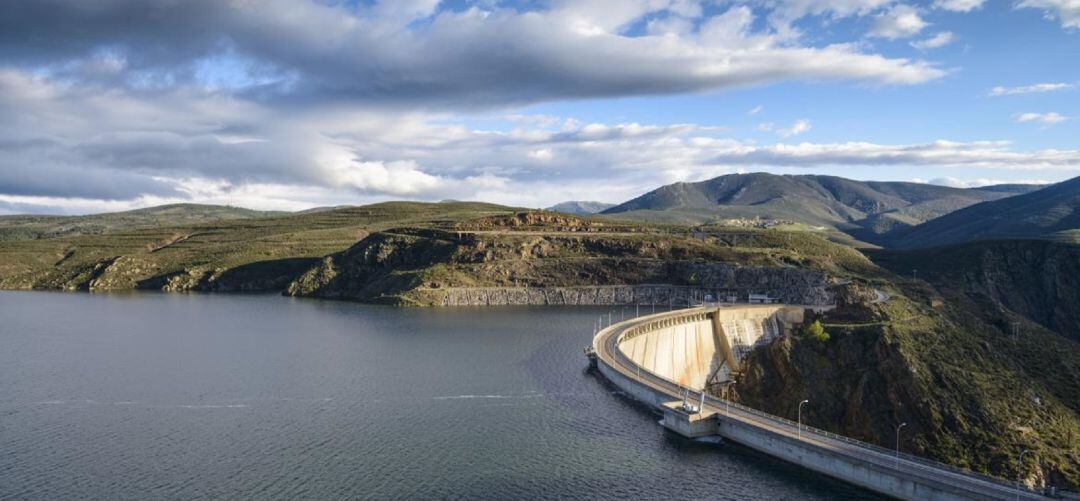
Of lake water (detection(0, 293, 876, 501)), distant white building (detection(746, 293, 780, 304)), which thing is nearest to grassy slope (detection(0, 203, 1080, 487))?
distant white building (detection(746, 293, 780, 304))

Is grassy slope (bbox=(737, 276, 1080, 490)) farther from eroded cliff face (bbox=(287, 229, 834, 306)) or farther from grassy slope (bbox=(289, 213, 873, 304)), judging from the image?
grassy slope (bbox=(289, 213, 873, 304))

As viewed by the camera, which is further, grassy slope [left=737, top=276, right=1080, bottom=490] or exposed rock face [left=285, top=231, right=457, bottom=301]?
exposed rock face [left=285, top=231, right=457, bottom=301]

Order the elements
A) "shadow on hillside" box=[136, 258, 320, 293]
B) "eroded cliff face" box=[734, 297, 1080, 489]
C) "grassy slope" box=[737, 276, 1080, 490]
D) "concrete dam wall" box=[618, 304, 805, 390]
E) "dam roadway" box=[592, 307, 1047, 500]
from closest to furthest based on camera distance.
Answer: "dam roadway" box=[592, 307, 1047, 500], "eroded cliff face" box=[734, 297, 1080, 489], "grassy slope" box=[737, 276, 1080, 490], "concrete dam wall" box=[618, 304, 805, 390], "shadow on hillside" box=[136, 258, 320, 293]

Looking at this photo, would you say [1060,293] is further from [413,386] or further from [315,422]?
[315,422]

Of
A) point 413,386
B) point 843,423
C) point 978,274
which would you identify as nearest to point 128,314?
point 413,386

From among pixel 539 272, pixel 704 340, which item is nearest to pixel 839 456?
pixel 704 340

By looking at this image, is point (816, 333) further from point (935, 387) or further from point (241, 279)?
point (241, 279)

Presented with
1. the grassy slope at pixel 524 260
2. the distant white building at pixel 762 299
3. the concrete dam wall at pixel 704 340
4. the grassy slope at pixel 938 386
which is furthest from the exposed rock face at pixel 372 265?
the grassy slope at pixel 938 386
